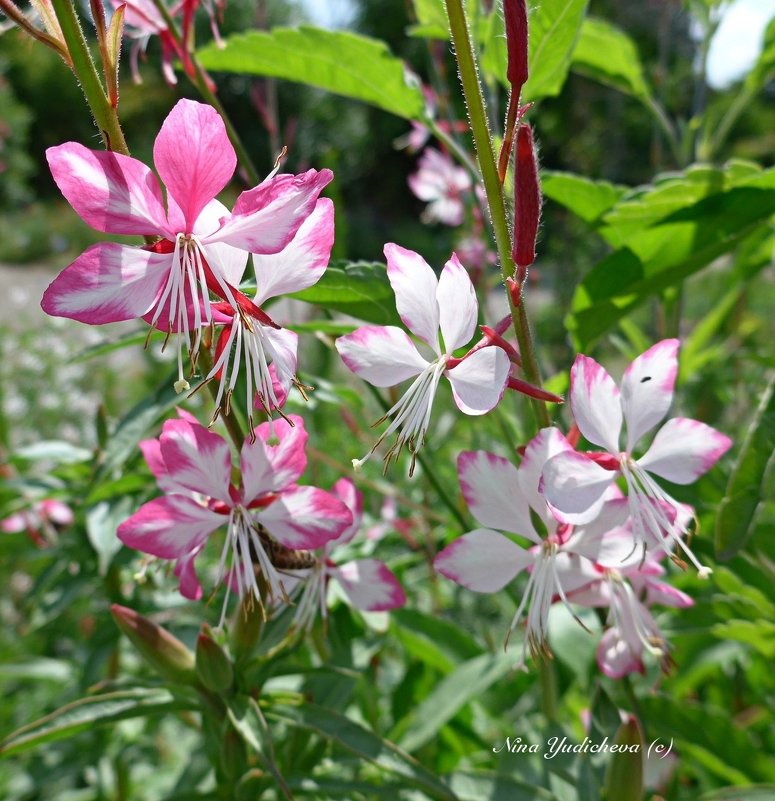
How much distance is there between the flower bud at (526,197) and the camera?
0.45 meters

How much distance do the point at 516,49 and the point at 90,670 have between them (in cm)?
78

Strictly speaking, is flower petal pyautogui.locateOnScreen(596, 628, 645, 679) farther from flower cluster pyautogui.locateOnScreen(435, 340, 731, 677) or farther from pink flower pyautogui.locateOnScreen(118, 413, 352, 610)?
pink flower pyautogui.locateOnScreen(118, 413, 352, 610)

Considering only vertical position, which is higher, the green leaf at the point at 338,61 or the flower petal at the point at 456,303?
A: the green leaf at the point at 338,61

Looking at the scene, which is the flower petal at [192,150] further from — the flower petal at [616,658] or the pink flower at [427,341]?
the flower petal at [616,658]

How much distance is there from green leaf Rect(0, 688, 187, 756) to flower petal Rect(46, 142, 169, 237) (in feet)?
1.16

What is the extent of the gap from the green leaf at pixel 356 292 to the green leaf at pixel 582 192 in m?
0.21

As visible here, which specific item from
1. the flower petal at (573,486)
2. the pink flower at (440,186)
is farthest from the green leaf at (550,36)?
the pink flower at (440,186)

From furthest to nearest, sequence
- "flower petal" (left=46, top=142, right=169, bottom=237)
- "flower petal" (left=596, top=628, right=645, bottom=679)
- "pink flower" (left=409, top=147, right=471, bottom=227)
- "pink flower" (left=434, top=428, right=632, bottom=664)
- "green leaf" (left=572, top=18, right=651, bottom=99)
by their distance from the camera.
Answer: "pink flower" (left=409, top=147, right=471, bottom=227), "green leaf" (left=572, top=18, right=651, bottom=99), "flower petal" (left=596, top=628, right=645, bottom=679), "pink flower" (left=434, top=428, right=632, bottom=664), "flower petal" (left=46, top=142, right=169, bottom=237)

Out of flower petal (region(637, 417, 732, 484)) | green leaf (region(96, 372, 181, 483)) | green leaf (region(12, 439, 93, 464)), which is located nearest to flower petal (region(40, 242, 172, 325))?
green leaf (region(96, 372, 181, 483))

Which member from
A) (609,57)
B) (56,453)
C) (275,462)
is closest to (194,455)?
(275,462)

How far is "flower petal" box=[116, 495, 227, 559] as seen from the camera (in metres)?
0.54

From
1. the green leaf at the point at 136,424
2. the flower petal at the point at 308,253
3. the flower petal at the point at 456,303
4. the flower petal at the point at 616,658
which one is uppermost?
the flower petal at the point at 308,253

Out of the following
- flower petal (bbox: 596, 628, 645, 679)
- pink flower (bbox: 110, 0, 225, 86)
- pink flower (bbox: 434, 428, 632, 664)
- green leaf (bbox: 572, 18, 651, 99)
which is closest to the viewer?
pink flower (bbox: 434, 428, 632, 664)

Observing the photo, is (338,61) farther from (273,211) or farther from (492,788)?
(492,788)
